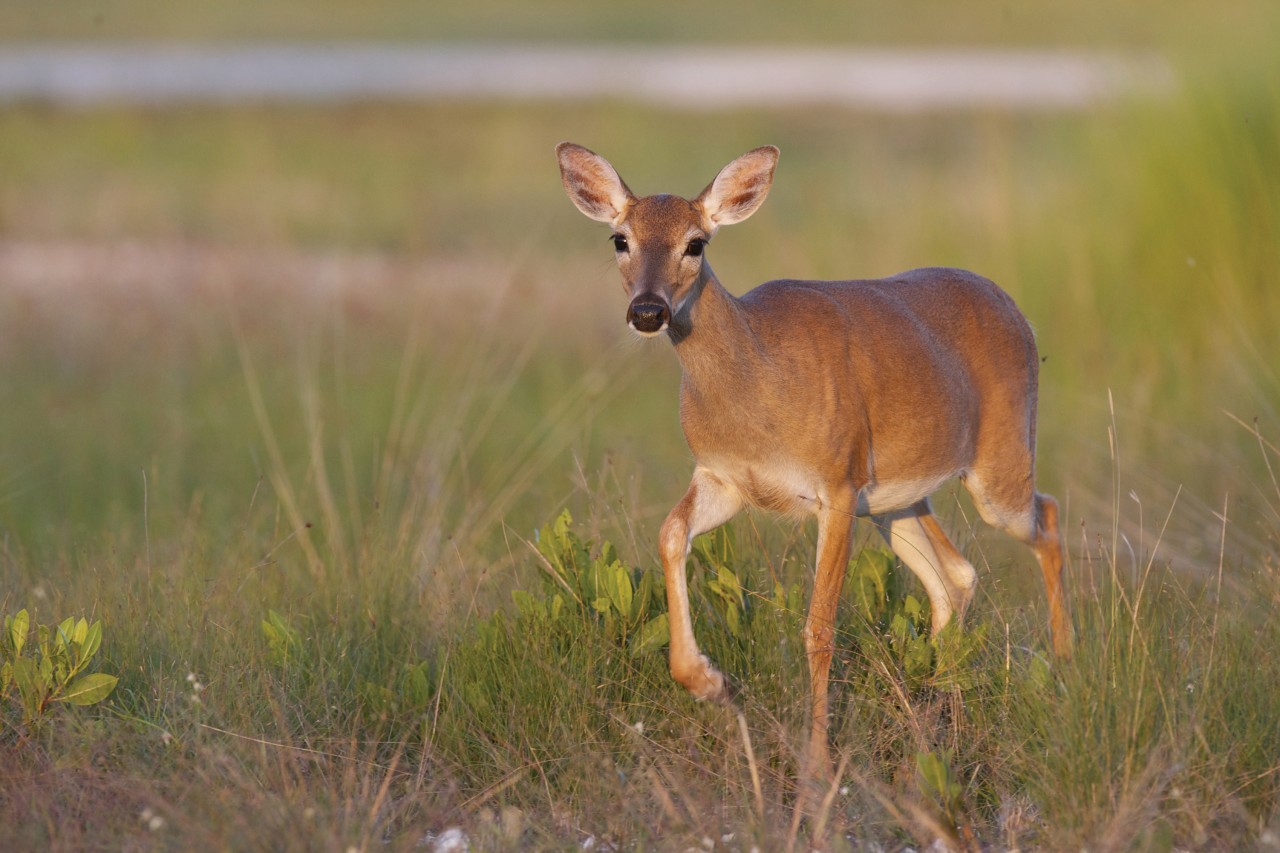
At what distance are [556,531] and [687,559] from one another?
461 millimetres

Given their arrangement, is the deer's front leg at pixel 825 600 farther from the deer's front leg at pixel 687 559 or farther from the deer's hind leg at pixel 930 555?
the deer's hind leg at pixel 930 555

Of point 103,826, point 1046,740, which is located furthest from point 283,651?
point 1046,740

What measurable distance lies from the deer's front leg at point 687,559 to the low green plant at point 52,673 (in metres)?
1.70

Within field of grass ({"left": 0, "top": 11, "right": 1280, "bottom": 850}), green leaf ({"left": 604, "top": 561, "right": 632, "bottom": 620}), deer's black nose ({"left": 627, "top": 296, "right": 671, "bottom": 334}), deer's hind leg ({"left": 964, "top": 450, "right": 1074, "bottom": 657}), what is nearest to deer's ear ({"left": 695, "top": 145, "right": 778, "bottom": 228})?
→ deer's black nose ({"left": 627, "top": 296, "right": 671, "bottom": 334})

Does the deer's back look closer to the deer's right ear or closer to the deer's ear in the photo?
the deer's ear

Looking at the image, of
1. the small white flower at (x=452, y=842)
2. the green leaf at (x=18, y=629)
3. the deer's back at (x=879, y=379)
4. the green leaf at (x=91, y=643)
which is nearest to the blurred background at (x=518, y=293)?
the deer's back at (x=879, y=379)

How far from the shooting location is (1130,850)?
4.56 m

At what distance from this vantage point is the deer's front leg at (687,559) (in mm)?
5227

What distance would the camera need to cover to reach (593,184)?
5762mm

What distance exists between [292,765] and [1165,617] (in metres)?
2.78

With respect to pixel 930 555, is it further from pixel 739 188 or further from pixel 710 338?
pixel 739 188

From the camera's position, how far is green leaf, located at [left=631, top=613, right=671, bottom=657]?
5438 mm

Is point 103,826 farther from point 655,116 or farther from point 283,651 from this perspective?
point 655,116

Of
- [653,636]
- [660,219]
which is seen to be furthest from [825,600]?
[660,219]
